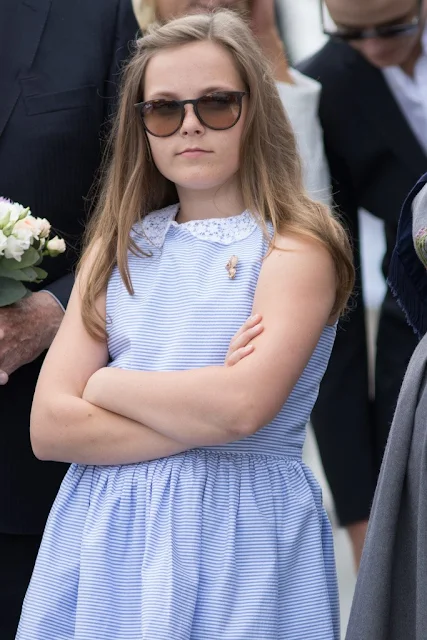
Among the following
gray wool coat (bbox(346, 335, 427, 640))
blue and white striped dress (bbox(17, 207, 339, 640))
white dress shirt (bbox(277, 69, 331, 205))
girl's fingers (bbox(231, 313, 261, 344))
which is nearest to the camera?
gray wool coat (bbox(346, 335, 427, 640))

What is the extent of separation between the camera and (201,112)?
2930 millimetres

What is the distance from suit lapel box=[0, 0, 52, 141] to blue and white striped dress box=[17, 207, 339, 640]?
0.65 metres

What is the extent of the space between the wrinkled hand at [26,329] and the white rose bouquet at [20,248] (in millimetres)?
46

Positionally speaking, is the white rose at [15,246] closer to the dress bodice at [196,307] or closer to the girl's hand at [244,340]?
the dress bodice at [196,307]

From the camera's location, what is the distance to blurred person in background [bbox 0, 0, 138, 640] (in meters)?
3.29

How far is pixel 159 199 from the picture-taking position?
322 centimetres

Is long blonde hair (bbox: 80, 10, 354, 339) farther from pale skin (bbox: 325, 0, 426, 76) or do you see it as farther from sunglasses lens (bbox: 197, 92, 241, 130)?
pale skin (bbox: 325, 0, 426, 76)

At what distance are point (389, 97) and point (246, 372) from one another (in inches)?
73.4

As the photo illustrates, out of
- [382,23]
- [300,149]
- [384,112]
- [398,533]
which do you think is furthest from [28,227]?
[384,112]

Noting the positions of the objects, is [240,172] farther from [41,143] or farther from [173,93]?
[41,143]

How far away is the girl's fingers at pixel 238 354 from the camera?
2750 millimetres

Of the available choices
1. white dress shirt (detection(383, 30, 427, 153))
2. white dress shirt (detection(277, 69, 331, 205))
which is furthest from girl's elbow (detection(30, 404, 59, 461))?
white dress shirt (detection(383, 30, 427, 153))

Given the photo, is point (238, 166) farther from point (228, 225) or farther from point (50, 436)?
point (50, 436)

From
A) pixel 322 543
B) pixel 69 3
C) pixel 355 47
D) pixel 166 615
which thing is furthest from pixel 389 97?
pixel 166 615
